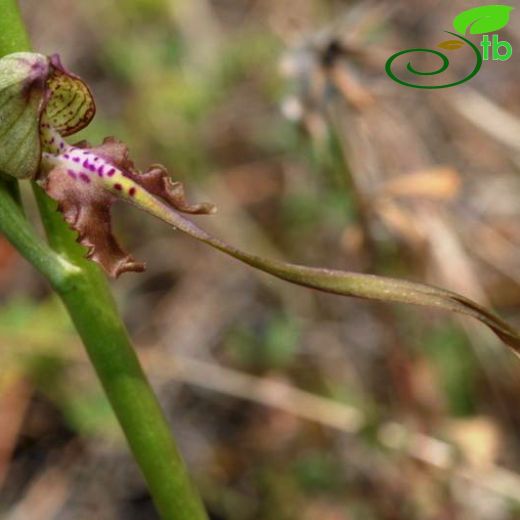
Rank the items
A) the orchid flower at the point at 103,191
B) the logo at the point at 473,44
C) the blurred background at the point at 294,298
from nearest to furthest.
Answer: the orchid flower at the point at 103,191 → the logo at the point at 473,44 → the blurred background at the point at 294,298

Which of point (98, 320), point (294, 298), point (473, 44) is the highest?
point (473, 44)

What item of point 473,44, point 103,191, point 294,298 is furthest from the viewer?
point 294,298

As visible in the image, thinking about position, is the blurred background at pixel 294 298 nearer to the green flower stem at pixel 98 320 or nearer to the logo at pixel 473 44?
the logo at pixel 473 44

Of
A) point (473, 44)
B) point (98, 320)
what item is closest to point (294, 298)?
point (473, 44)

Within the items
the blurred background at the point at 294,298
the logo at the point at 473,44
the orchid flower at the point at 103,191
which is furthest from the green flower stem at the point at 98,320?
the blurred background at the point at 294,298

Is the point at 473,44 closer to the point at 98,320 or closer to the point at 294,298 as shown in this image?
the point at 294,298

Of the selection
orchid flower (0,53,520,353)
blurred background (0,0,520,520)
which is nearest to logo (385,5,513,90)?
blurred background (0,0,520,520)

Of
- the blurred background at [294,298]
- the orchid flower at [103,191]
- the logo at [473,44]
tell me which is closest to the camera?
the orchid flower at [103,191]
